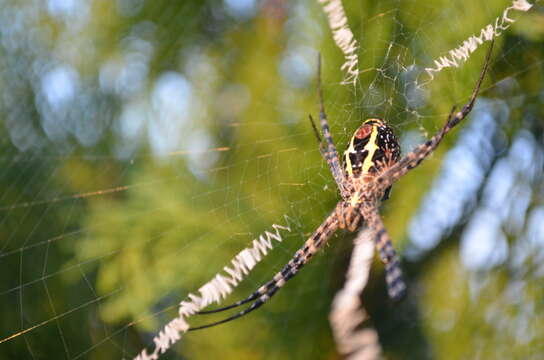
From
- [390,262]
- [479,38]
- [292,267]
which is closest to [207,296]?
[292,267]

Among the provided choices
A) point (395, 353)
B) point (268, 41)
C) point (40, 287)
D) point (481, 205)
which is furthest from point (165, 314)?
point (481, 205)

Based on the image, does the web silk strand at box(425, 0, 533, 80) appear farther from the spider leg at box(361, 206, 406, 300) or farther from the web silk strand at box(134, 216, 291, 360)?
the web silk strand at box(134, 216, 291, 360)

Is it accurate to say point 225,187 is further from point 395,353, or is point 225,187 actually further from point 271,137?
point 395,353

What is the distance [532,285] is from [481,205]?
8.5 inches

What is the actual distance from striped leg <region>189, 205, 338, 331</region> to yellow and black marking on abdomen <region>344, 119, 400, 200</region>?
180 mm

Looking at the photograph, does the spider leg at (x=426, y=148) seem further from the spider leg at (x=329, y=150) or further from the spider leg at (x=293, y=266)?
the spider leg at (x=293, y=266)

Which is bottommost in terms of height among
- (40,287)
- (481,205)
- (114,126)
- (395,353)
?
(395,353)

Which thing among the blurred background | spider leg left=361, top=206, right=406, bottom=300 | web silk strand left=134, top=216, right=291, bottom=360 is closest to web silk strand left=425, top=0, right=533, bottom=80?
the blurred background

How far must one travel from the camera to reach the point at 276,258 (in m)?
1.45

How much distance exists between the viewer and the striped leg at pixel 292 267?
4.25 ft

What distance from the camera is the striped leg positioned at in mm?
1295

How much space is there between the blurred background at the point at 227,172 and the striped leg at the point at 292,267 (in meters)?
0.03
